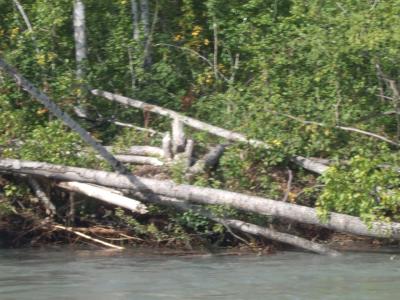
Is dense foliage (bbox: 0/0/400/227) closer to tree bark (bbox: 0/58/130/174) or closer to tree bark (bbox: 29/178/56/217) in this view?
tree bark (bbox: 29/178/56/217)

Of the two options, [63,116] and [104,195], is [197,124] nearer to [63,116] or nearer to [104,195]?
[104,195]

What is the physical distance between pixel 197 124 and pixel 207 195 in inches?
63.1

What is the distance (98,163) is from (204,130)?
1.29 m

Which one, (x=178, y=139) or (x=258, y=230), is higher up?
(x=178, y=139)

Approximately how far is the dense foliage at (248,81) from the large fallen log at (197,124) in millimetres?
105

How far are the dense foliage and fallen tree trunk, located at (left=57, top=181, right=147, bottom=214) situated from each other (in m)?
0.27

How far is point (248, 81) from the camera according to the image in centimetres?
1298

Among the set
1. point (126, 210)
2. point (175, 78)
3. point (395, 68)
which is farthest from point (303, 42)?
point (126, 210)

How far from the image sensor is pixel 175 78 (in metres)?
13.3

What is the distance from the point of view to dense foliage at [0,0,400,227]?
1112 cm

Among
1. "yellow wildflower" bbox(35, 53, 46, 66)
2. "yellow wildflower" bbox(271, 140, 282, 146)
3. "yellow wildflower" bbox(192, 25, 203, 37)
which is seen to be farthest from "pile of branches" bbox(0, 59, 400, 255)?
"yellow wildflower" bbox(192, 25, 203, 37)

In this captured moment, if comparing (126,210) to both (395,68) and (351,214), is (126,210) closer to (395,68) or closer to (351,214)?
(351,214)

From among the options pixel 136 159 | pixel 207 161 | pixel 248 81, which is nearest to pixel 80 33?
pixel 248 81

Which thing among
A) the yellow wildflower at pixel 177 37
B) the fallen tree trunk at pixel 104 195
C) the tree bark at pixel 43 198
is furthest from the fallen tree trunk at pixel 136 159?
the yellow wildflower at pixel 177 37
